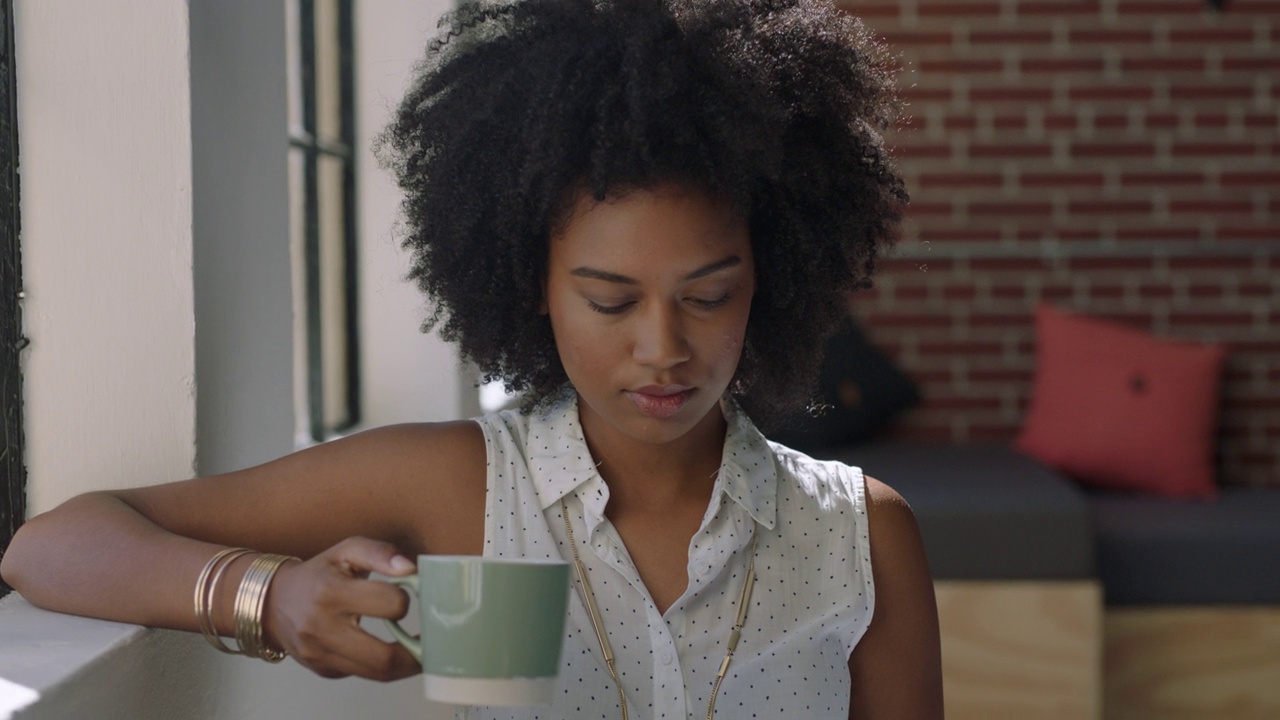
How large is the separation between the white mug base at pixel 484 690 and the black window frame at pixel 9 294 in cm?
56

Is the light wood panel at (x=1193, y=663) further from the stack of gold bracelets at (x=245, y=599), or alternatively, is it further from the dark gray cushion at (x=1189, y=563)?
the stack of gold bracelets at (x=245, y=599)

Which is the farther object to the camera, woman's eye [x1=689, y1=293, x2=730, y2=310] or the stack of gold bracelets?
woman's eye [x1=689, y1=293, x2=730, y2=310]

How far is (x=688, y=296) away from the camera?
1179mm

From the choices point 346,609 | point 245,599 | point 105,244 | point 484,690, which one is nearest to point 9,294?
point 105,244

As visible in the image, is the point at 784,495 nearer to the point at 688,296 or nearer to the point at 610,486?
the point at 610,486

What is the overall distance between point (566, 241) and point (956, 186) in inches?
126

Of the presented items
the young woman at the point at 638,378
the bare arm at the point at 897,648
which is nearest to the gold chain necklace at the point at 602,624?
the young woman at the point at 638,378

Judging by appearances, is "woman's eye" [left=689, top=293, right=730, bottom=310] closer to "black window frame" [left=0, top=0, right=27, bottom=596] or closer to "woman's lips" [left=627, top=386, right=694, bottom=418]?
"woman's lips" [left=627, top=386, right=694, bottom=418]

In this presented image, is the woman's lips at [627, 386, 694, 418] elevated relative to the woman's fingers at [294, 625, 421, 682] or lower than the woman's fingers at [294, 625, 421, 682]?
elevated

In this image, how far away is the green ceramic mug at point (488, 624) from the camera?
82 cm

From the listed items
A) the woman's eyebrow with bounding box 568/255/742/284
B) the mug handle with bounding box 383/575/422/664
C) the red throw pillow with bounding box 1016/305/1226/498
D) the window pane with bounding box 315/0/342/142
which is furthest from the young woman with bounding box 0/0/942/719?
the red throw pillow with bounding box 1016/305/1226/498

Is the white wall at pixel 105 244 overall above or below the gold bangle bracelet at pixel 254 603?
above

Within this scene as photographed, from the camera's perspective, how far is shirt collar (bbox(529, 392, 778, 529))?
1315 millimetres

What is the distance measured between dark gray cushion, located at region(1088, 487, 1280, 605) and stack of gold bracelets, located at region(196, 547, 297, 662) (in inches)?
105
